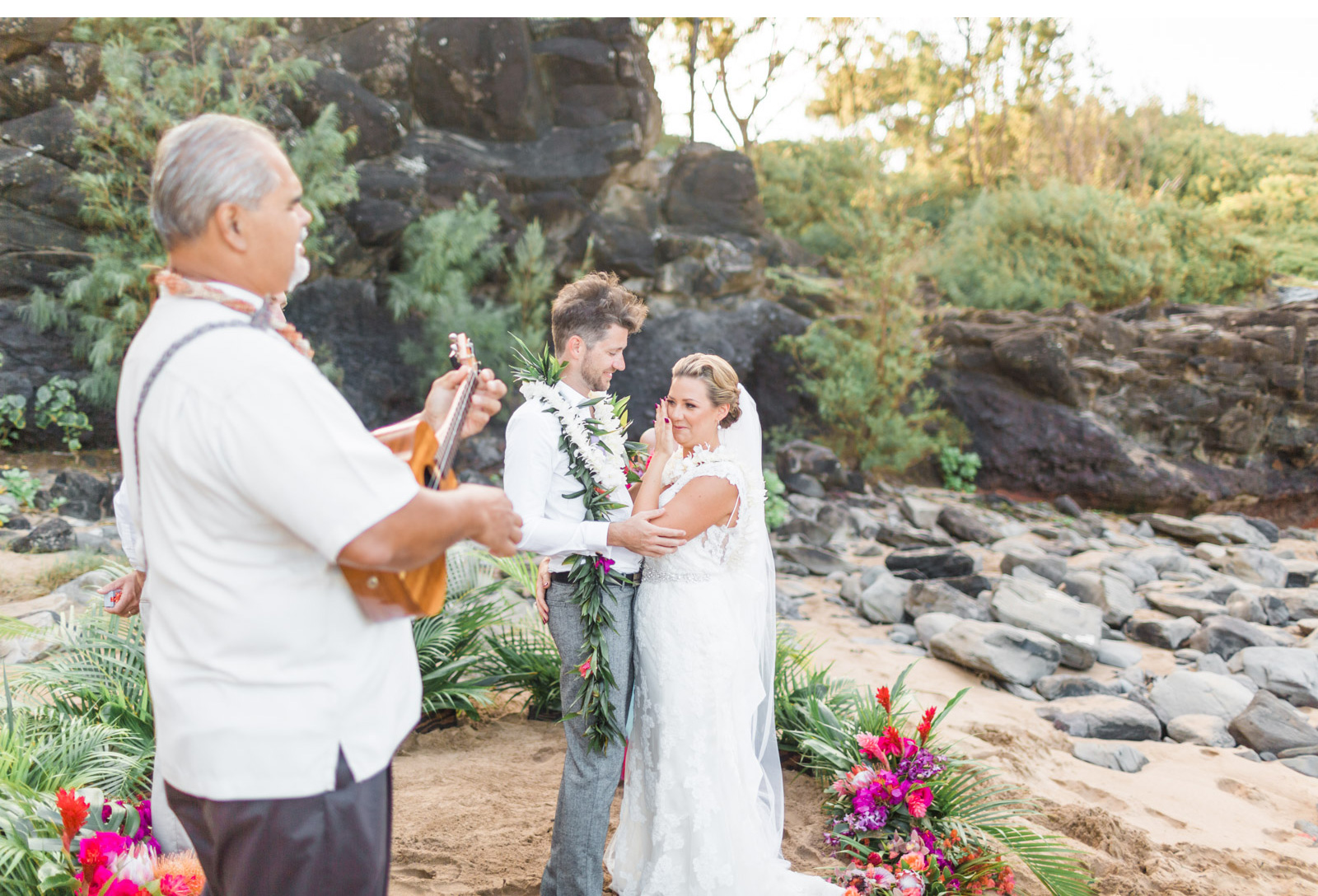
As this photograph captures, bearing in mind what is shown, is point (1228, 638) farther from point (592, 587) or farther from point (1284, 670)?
point (592, 587)

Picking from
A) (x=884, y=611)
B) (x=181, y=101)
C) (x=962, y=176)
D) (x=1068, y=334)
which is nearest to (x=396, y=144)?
(x=181, y=101)

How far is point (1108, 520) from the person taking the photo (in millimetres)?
11523

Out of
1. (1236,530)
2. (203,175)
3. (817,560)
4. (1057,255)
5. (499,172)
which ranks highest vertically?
(499,172)

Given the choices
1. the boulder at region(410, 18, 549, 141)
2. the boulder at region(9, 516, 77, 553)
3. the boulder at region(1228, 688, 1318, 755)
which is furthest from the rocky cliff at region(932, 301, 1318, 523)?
the boulder at region(9, 516, 77, 553)

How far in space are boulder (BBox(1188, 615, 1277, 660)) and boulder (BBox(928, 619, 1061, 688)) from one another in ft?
4.83

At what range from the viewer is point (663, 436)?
319 centimetres

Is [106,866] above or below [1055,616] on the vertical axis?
above

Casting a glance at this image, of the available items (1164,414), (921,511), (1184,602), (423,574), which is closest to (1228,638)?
(1184,602)

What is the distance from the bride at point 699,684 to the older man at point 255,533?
1625 millimetres

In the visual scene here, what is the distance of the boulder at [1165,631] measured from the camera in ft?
Result: 22.8

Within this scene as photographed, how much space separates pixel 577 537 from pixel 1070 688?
452 cm

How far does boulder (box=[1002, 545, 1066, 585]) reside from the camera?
8.37 meters

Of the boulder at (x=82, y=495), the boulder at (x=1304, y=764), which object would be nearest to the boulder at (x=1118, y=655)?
the boulder at (x=1304, y=764)

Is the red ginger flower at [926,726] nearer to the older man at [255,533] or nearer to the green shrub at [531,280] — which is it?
the older man at [255,533]
